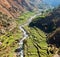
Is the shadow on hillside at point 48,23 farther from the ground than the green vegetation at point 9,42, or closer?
farther from the ground

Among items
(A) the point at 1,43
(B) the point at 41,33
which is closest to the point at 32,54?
(A) the point at 1,43

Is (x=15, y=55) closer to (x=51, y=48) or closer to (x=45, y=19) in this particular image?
(x=51, y=48)

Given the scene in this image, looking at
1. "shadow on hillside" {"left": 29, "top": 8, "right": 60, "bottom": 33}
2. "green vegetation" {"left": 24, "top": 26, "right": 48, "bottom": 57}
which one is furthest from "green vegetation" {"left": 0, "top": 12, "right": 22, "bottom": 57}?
"shadow on hillside" {"left": 29, "top": 8, "right": 60, "bottom": 33}

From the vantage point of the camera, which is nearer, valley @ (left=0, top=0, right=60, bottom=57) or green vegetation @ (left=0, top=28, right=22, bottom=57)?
green vegetation @ (left=0, top=28, right=22, bottom=57)

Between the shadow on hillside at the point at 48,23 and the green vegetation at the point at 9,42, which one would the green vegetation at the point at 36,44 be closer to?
the shadow on hillside at the point at 48,23

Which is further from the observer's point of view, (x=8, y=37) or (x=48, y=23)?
(x=48, y=23)

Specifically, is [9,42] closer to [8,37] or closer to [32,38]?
[8,37]

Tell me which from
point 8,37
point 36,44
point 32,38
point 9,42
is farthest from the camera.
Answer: point 8,37

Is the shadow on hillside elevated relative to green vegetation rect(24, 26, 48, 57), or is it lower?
elevated

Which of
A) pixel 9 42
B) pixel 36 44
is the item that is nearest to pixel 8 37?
pixel 9 42

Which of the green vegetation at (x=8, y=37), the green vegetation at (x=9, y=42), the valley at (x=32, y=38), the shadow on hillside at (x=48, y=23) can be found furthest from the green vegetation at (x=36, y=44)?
the green vegetation at (x=8, y=37)

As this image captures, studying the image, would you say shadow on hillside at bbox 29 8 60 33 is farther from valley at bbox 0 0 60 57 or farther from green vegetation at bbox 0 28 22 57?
green vegetation at bbox 0 28 22 57
